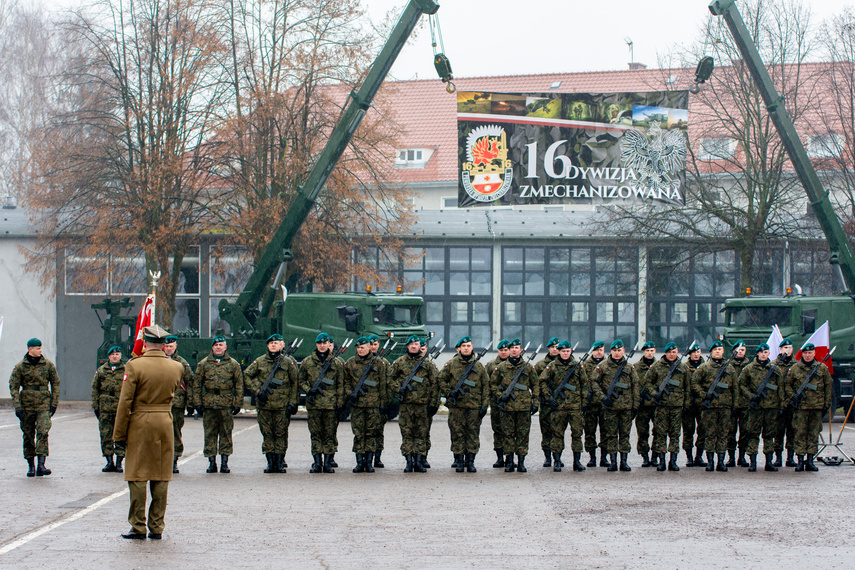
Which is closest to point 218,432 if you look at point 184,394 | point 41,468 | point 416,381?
point 184,394

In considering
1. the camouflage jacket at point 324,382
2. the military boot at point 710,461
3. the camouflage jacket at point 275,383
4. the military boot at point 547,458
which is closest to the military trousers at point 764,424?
the military boot at point 710,461

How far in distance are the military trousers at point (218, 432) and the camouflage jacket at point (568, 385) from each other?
3997 mm

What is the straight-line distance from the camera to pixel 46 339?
95.0 feet

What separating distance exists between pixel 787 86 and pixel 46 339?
21.6 meters

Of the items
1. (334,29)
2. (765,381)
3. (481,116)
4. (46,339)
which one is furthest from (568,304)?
(765,381)

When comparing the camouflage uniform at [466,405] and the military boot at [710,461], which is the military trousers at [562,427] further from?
the military boot at [710,461]

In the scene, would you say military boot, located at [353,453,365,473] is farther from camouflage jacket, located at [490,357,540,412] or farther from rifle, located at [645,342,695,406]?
rifle, located at [645,342,695,406]

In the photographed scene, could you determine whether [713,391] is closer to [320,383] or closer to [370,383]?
[370,383]

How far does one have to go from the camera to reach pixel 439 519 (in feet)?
31.0

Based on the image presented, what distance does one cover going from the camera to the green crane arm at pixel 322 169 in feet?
64.9

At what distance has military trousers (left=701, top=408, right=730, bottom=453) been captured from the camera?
44.0 ft

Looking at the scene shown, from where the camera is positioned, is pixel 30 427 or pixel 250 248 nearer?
pixel 30 427

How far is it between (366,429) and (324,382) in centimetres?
80

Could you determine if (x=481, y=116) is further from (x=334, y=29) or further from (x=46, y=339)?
(x=46, y=339)
